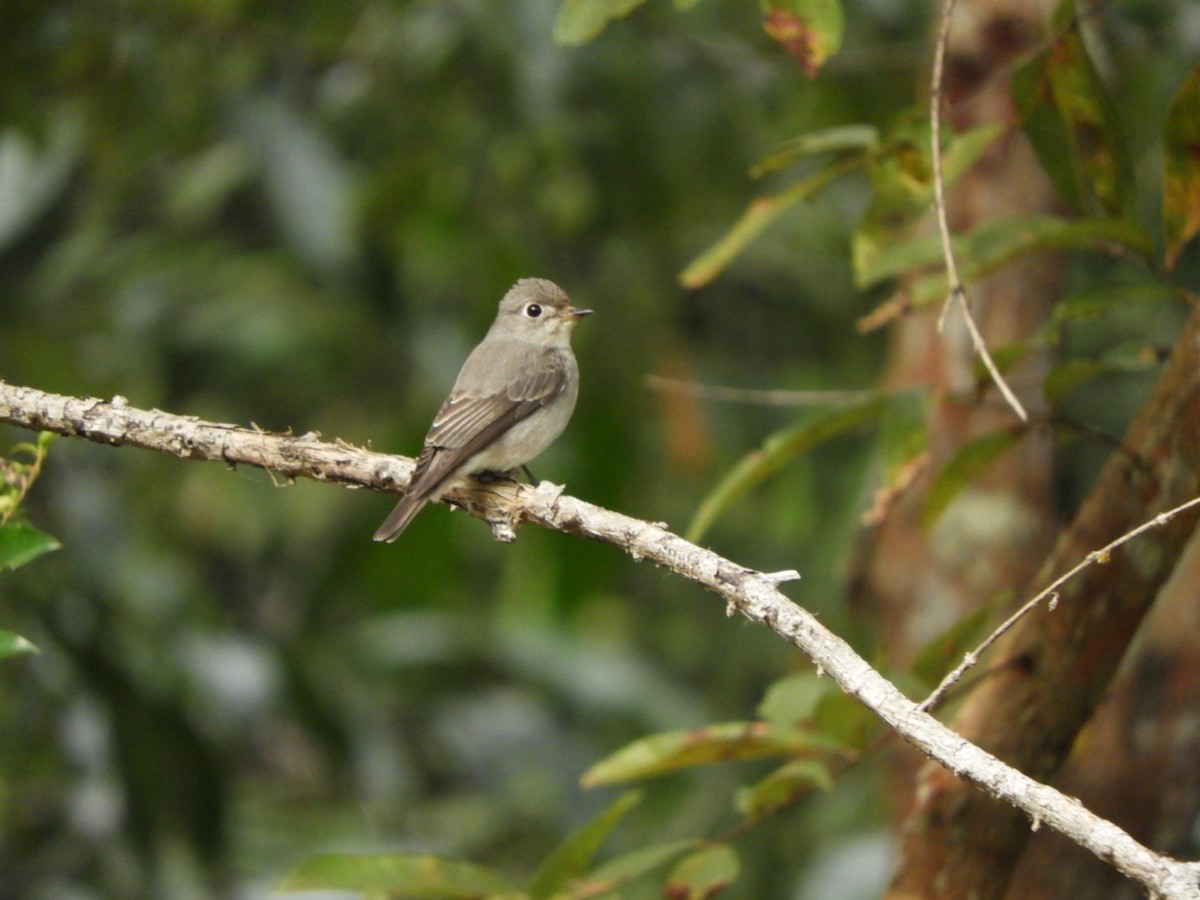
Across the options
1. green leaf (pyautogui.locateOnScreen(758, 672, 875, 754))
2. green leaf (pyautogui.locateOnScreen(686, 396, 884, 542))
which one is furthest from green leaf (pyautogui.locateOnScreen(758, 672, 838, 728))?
green leaf (pyautogui.locateOnScreen(686, 396, 884, 542))

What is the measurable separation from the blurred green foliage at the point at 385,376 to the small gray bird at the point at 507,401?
419 millimetres

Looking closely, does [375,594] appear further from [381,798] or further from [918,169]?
[918,169]

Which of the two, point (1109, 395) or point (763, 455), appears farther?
point (1109, 395)

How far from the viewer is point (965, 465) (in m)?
3.67

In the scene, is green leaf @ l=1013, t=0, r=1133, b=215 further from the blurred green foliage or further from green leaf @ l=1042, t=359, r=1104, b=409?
the blurred green foliage

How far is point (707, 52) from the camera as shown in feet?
19.9

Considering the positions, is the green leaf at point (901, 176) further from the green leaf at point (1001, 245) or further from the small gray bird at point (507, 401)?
the small gray bird at point (507, 401)

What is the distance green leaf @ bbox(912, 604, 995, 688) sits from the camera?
11.7 ft


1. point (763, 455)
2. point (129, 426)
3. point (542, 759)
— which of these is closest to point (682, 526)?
point (542, 759)

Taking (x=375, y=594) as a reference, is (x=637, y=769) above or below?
below

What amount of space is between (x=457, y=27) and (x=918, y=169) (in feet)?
10.5

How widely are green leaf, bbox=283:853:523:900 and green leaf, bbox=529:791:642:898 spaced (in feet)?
0.23

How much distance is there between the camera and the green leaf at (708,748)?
3320 millimetres

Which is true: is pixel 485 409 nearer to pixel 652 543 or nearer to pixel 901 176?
pixel 901 176
